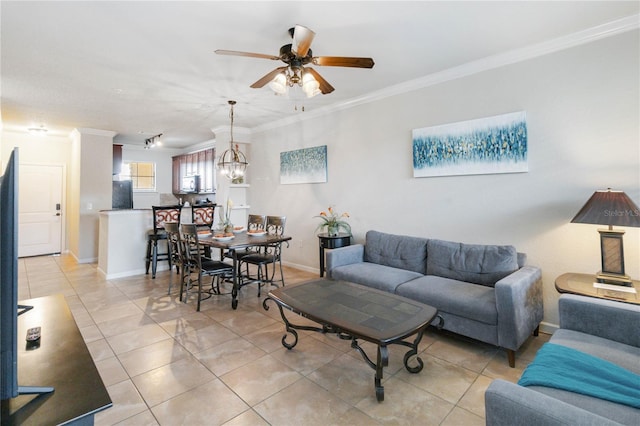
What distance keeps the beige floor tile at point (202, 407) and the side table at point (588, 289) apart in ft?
7.98

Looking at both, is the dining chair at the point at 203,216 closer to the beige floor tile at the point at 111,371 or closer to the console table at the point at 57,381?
the beige floor tile at the point at 111,371

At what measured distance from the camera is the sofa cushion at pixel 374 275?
3.04 m

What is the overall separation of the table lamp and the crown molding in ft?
4.51

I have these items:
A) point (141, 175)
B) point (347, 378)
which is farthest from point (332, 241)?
point (141, 175)

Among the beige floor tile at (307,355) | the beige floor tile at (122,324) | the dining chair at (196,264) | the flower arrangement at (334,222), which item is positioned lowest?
the beige floor tile at (307,355)

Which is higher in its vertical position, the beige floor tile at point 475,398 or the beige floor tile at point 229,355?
the beige floor tile at point 229,355

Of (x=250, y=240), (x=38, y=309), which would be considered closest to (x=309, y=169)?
(x=250, y=240)

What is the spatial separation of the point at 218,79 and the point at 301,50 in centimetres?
173

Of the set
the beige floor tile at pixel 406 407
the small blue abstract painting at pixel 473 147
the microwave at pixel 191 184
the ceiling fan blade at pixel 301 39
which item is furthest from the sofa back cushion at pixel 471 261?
the microwave at pixel 191 184

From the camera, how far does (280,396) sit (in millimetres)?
1984

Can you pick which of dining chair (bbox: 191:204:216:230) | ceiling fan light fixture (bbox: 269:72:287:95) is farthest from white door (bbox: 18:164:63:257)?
ceiling fan light fixture (bbox: 269:72:287:95)

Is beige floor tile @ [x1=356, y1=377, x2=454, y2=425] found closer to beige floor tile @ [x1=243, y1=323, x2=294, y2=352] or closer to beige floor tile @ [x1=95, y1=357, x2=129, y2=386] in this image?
beige floor tile @ [x1=243, y1=323, x2=294, y2=352]

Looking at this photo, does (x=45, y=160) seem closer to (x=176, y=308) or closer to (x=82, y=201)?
(x=82, y=201)

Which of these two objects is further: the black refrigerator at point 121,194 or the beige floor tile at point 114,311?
the black refrigerator at point 121,194
